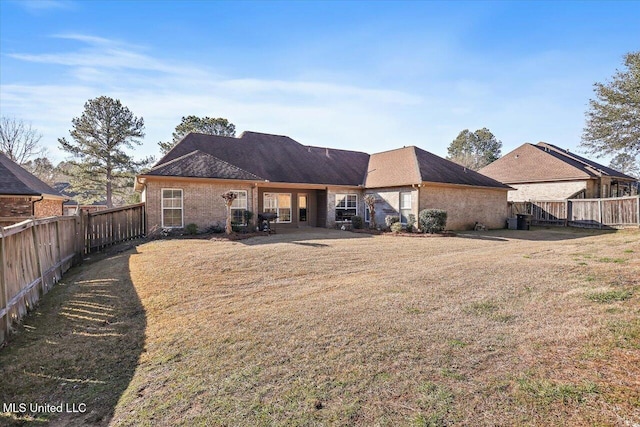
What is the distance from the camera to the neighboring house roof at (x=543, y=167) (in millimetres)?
25056

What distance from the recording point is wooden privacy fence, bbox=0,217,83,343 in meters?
4.75

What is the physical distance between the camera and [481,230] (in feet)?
64.6

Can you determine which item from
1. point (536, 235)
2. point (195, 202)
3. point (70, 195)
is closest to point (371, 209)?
point (536, 235)

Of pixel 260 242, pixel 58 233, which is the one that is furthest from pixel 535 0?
pixel 58 233

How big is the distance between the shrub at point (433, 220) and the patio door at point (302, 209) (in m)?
7.60

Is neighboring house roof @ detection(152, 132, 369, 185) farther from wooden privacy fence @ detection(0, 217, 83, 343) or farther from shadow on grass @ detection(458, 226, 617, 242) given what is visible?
wooden privacy fence @ detection(0, 217, 83, 343)

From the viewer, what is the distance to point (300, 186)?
785 inches

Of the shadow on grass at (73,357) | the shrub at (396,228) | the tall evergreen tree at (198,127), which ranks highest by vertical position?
the tall evergreen tree at (198,127)

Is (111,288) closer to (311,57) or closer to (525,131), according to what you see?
(311,57)

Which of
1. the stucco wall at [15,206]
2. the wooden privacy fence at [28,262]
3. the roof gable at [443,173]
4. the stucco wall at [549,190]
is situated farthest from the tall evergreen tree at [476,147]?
the wooden privacy fence at [28,262]

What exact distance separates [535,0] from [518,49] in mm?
2654

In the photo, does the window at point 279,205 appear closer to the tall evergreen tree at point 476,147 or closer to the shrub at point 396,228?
the shrub at point 396,228

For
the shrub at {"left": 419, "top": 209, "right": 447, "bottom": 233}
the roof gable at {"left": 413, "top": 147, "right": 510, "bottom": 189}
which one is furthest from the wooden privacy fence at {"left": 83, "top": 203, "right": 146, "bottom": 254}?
the roof gable at {"left": 413, "top": 147, "right": 510, "bottom": 189}

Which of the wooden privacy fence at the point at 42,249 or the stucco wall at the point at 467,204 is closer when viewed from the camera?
the wooden privacy fence at the point at 42,249
